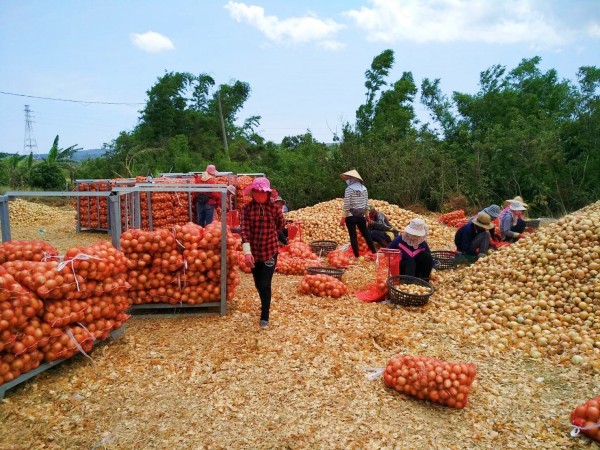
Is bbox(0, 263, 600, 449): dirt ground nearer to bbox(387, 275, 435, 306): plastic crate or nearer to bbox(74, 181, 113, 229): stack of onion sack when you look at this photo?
bbox(387, 275, 435, 306): plastic crate

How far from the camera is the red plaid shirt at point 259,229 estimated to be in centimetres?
481

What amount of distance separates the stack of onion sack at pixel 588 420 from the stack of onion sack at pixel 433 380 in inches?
29.0

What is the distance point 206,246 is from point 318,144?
14.8 metres

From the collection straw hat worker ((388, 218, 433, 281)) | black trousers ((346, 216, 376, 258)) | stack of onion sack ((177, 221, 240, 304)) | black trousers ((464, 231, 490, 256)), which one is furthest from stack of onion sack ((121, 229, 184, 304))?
black trousers ((464, 231, 490, 256))

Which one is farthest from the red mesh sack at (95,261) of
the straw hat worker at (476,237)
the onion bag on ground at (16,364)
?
the straw hat worker at (476,237)

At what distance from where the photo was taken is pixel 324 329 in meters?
4.94

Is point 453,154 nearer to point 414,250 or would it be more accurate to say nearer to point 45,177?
point 414,250

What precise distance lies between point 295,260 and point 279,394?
13.3 ft

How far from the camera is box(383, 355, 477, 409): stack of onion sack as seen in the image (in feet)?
11.4

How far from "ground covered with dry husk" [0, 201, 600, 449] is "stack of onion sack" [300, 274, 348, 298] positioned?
0.96 metres

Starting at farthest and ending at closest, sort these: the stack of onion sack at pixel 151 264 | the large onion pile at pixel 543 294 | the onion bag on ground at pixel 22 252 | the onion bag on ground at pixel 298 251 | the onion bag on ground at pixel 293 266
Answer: the onion bag on ground at pixel 298 251 < the onion bag on ground at pixel 293 266 < the stack of onion sack at pixel 151 264 < the large onion pile at pixel 543 294 < the onion bag on ground at pixel 22 252

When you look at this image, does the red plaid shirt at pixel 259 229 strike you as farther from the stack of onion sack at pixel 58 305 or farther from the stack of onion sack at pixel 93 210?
the stack of onion sack at pixel 93 210

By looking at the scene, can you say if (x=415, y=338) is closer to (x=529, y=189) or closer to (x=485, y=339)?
(x=485, y=339)

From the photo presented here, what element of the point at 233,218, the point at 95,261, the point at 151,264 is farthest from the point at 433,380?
the point at 233,218
